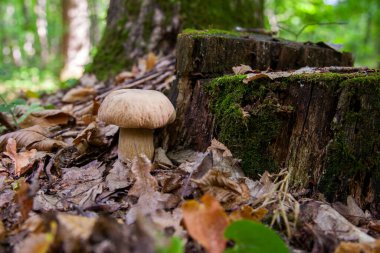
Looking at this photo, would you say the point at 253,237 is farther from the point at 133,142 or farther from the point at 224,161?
the point at 133,142

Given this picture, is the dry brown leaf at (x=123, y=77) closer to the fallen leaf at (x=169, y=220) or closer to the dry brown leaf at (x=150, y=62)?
the dry brown leaf at (x=150, y=62)

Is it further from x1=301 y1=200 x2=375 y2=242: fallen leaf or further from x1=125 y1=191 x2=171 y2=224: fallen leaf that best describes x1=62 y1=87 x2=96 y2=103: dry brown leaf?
x1=301 y1=200 x2=375 y2=242: fallen leaf

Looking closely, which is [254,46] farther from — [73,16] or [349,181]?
[73,16]

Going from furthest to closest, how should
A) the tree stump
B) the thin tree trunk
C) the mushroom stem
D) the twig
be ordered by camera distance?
1. the thin tree trunk
2. the twig
3. the mushroom stem
4. the tree stump

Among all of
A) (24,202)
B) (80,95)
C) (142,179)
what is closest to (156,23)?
(80,95)

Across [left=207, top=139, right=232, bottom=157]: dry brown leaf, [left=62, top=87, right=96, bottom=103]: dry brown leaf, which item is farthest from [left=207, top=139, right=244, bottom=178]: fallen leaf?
[left=62, top=87, right=96, bottom=103]: dry brown leaf
